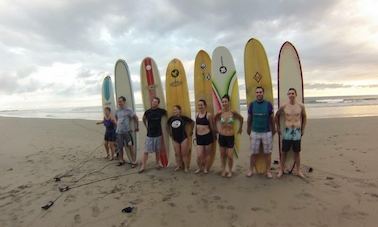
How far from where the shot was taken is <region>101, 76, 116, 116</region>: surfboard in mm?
7520

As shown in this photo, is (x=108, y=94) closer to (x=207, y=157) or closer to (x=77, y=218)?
(x=207, y=157)

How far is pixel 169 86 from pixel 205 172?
1.91 m

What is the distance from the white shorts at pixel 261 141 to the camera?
5039 mm

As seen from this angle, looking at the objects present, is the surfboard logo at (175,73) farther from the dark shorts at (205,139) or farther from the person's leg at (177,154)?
the dark shorts at (205,139)

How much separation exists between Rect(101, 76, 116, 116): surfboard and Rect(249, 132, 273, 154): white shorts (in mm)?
3724

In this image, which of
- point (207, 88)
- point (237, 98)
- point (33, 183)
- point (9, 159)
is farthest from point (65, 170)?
point (237, 98)

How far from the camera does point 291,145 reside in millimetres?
5090

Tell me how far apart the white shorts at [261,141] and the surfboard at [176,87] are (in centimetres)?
153

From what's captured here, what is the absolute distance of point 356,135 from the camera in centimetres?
856

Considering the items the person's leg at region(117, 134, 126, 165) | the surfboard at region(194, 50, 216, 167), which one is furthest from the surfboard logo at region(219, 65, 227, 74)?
the person's leg at region(117, 134, 126, 165)

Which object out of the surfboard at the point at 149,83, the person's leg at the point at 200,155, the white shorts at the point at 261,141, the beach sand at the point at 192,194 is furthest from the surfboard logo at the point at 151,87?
the white shorts at the point at 261,141

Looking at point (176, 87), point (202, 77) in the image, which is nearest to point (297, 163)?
point (202, 77)

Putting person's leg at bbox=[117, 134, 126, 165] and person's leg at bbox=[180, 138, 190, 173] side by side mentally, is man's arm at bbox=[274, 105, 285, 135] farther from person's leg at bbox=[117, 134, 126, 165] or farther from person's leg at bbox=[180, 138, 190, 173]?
person's leg at bbox=[117, 134, 126, 165]

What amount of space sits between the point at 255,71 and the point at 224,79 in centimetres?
A: 59
